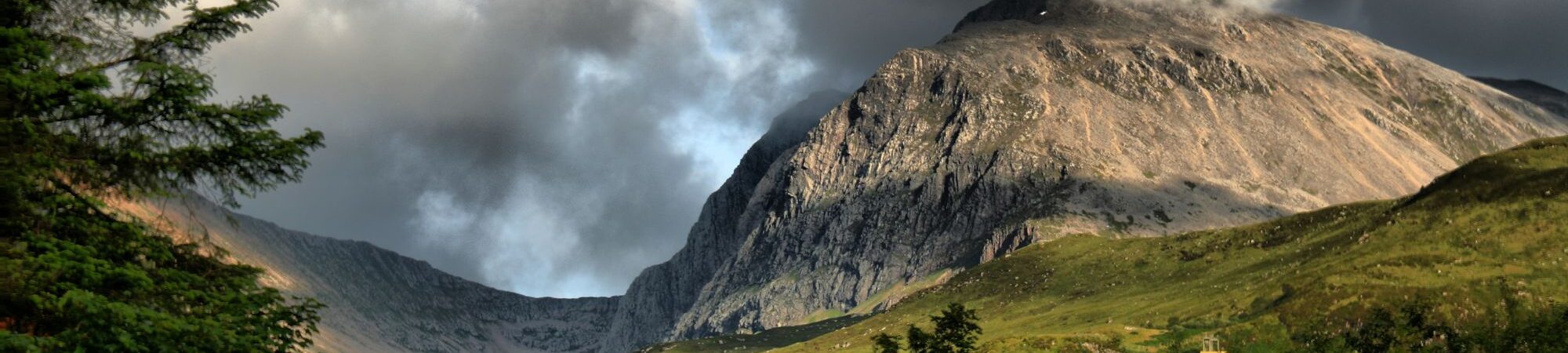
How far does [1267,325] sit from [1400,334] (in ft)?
95.4

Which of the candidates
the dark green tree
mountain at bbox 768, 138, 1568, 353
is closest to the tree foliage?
mountain at bbox 768, 138, 1568, 353

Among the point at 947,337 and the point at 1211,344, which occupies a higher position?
the point at 947,337

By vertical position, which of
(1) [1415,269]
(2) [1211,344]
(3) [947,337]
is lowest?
(2) [1211,344]

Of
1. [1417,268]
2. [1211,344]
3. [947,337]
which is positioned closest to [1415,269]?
[1417,268]

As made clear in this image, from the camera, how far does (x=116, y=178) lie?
26781mm

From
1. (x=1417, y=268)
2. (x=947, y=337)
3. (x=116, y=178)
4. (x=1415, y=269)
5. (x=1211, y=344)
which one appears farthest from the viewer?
(x=1417, y=268)

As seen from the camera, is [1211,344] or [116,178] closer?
[116,178]

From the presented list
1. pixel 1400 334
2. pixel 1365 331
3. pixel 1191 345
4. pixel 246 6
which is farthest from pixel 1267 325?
pixel 246 6

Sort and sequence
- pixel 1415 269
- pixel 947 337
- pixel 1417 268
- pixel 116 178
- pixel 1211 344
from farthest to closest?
1. pixel 1417 268
2. pixel 1415 269
3. pixel 1211 344
4. pixel 947 337
5. pixel 116 178

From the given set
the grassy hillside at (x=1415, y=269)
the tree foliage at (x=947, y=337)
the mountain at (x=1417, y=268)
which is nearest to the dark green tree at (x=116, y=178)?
the tree foliage at (x=947, y=337)

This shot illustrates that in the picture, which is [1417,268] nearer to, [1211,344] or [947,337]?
[1211,344]

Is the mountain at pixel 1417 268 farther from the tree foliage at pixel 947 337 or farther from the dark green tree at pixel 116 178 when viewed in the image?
the dark green tree at pixel 116 178

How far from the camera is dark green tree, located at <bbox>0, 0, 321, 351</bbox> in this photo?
2384 centimetres

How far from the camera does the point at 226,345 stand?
25.5m
